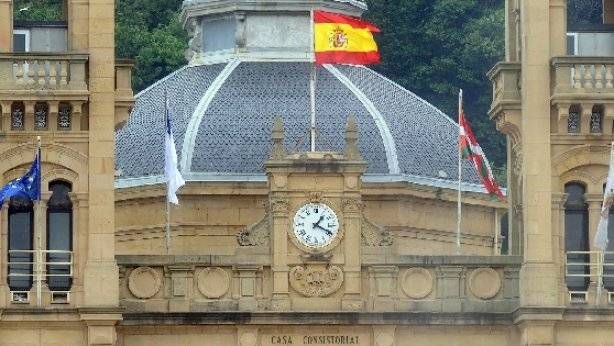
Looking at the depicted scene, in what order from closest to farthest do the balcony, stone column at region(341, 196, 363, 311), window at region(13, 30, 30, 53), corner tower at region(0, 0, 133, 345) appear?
corner tower at region(0, 0, 133, 345) < stone column at region(341, 196, 363, 311) < the balcony < window at region(13, 30, 30, 53)

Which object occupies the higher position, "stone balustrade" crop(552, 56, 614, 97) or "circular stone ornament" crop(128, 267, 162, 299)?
"stone balustrade" crop(552, 56, 614, 97)

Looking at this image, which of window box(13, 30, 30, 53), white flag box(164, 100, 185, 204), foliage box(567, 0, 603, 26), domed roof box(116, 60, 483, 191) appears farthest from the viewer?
domed roof box(116, 60, 483, 191)

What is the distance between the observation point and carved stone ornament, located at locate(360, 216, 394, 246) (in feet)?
327

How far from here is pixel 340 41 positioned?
10200 centimetres

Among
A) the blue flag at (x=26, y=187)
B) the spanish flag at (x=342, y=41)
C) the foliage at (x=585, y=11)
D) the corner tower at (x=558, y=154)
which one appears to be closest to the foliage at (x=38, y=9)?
the spanish flag at (x=342, y=41)

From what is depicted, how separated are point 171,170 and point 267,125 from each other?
23.2ft

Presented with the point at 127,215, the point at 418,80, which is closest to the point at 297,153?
the point at 127,215

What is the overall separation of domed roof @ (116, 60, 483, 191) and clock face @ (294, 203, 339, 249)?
832cm

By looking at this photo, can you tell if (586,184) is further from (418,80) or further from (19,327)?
(418,80)

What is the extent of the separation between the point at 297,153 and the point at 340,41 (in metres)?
3.62

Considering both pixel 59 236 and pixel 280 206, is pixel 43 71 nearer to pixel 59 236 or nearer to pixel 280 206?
pixel 59 236

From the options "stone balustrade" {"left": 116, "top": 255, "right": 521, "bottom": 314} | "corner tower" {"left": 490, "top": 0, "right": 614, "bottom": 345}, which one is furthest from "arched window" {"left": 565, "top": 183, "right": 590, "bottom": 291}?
"stone balustrade" {"left": 116, "top": 255, "right": 521, "bottom": 314}

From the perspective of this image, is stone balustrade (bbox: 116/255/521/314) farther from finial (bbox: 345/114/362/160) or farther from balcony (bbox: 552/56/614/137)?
balcony (bbox: 552/56/614/137)

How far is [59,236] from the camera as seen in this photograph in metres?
98.8
